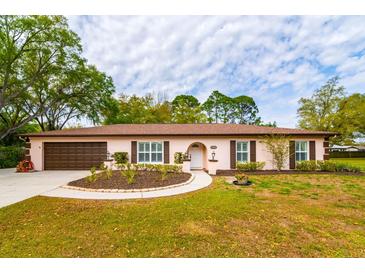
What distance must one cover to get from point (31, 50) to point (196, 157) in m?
15.5

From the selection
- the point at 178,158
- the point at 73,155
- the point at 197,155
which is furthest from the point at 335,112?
the point at 73,155

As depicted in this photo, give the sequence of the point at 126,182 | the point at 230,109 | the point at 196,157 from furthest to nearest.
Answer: the point at 230,109 < the point at 196,157 < the point at 126,182

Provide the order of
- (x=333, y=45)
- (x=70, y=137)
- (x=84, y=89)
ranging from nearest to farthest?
(x=333, y=45) → (x=70, y=137) → (x=84, y=89)

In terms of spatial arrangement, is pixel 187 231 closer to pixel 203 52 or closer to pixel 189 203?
pixel 189 203

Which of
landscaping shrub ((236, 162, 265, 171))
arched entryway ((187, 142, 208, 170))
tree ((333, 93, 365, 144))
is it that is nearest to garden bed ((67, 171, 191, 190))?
arched entryway ((187, 142, 208, 170))

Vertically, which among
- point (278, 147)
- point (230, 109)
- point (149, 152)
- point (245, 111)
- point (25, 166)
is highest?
point (230, 109)

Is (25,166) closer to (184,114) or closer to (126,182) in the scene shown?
(126,182)

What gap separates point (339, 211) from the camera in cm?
472

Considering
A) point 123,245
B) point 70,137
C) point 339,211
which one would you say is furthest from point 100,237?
point 70,137

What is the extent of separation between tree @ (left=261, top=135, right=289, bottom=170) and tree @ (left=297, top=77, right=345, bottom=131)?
764 inches

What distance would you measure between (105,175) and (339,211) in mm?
9476

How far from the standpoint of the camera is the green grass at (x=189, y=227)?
9.62 feet

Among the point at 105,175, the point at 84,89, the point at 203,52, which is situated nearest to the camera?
the point at 105,175

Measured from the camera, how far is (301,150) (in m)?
11.7
